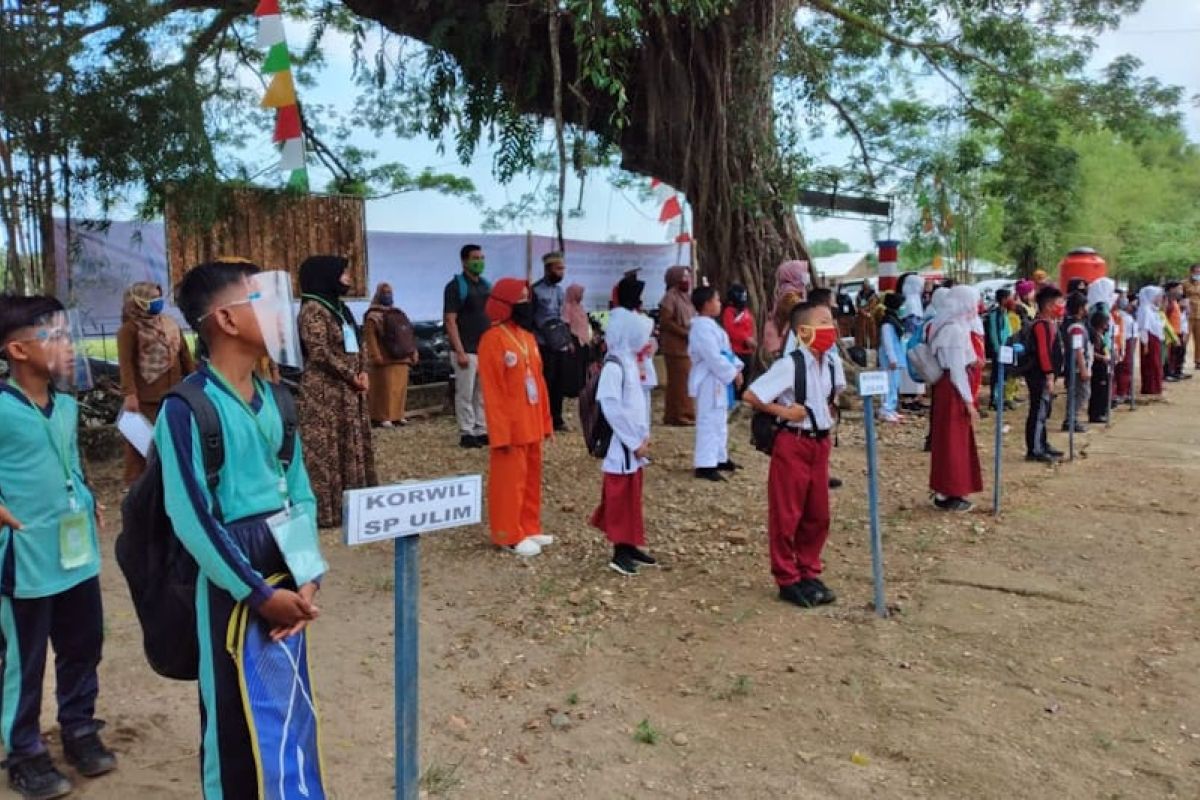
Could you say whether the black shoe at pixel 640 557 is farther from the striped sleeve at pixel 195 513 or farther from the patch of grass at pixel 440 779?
the striped sleeve at pixel 195 513

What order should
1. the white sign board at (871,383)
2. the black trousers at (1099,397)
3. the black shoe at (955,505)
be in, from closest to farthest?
the white sign board at (871,383)
the black shoe at (955,505)
the black trousers at (1099,397)

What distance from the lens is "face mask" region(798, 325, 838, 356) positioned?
4.64m

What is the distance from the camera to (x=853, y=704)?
145 inches

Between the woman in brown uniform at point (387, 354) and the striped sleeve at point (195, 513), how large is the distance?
7210 millimetres

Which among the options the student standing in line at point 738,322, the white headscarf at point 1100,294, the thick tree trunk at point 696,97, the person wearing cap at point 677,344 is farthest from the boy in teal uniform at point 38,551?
the white headscarf at point 1100,294

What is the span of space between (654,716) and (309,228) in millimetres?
6754

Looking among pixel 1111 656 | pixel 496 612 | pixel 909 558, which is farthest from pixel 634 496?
pixel 1111 656

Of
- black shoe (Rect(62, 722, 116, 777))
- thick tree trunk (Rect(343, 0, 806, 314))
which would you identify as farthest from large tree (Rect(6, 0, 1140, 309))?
black shoe (Rect(62, 722, 116, 777))

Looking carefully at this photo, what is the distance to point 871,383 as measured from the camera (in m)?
4.46

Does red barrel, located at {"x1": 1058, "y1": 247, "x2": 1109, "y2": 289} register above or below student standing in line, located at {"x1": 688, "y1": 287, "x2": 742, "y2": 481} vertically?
above

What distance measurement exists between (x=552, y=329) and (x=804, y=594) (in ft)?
15.2

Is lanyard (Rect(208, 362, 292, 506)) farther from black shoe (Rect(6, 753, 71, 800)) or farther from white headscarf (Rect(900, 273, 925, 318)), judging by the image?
white headscarf (Rect(900, 273, 925, 318))

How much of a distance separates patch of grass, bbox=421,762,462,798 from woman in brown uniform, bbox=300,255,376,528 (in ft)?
9.78

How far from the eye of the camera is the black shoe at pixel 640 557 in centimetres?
540
